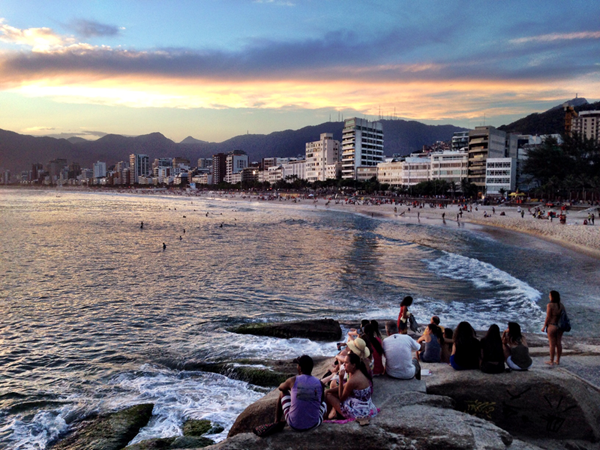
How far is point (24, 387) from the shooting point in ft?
32.8

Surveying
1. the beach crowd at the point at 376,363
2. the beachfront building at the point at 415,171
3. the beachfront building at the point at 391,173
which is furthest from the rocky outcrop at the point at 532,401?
the beachfront building at the point at 391,173

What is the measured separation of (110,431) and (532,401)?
700 cm

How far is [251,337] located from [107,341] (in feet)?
14.5

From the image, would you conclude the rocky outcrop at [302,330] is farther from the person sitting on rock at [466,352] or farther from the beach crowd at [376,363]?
the person sitting on rock at [466,352]

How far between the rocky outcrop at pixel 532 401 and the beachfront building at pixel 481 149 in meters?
104

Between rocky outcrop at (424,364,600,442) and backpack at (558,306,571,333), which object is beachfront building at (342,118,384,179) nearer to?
backpack at (558,306,571,333)

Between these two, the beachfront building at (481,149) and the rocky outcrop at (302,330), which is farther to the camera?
the beachfront building at (481,149)

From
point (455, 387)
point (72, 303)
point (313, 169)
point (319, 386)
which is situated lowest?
point (72, 303)

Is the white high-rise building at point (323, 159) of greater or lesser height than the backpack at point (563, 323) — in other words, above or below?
above

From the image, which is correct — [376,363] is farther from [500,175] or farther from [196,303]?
[500,175]

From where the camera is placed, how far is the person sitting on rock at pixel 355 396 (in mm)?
5324

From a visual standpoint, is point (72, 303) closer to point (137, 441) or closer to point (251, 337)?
point (251, 337)

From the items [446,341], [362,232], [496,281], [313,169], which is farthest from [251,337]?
[313,169]

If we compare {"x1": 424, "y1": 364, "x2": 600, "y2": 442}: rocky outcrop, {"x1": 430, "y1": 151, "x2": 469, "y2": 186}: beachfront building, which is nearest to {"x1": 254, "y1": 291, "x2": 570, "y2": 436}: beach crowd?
{"x1": 424, "y1": 364, "x2": 600, "y2": 442}: rocky outcrop
